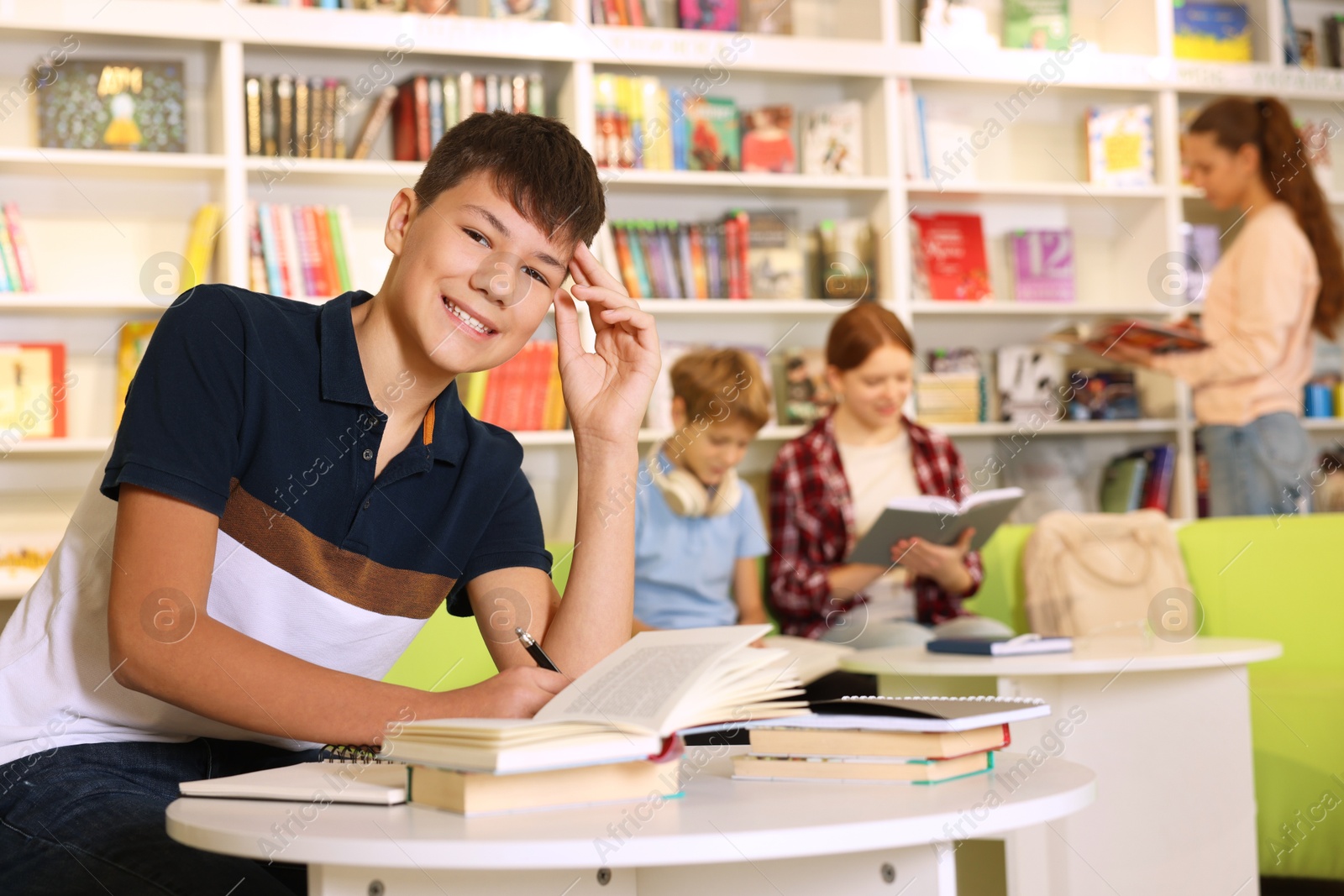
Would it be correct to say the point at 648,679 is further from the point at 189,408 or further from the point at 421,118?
the point at 421,118

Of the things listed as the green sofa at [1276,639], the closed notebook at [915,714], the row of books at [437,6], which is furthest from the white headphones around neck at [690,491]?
the closed notebook at [915,714]

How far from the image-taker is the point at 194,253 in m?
Answer: 3.42

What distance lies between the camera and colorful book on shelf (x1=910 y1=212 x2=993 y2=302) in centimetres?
406

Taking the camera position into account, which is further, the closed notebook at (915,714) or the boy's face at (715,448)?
the boy's face at (715,448)

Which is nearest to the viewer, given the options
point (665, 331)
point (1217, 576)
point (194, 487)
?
point (194, 487)

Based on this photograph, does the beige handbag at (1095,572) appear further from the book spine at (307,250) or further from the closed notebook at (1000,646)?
the book spine at (307,250)

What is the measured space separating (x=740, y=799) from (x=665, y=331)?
10.3ft

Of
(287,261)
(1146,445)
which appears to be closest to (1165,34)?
(1146,445)

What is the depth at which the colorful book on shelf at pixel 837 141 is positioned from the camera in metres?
3.95

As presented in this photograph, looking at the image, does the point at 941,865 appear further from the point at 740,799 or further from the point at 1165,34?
the point at 1165,34

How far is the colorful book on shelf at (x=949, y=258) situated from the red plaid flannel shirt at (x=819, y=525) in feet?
3.03

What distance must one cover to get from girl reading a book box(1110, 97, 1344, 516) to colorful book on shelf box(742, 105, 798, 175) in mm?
1194

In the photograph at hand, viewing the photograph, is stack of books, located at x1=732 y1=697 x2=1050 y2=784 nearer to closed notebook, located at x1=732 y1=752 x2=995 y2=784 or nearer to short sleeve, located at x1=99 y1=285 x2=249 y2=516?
closed notebook, located at x1=732 y1=752 x2=995 y2=784

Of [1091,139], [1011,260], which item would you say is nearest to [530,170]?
[1011,260]
